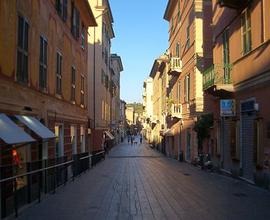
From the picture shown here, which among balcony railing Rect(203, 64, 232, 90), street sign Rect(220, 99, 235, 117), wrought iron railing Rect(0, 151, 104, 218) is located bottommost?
wrought iron railing Rect(0, 151, 104, 218)

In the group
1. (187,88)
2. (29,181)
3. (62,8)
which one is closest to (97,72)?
(187,88)

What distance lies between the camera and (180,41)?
1538 inches

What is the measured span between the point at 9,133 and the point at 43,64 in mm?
7303

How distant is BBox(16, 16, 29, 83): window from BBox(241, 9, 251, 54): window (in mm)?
7530

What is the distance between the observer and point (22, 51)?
15.1m

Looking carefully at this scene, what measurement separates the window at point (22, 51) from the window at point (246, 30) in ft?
24.7

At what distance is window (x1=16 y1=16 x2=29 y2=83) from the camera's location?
14.7m

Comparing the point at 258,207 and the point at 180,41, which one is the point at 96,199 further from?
the point at 180,41

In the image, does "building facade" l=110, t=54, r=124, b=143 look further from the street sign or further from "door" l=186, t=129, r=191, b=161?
the street sign

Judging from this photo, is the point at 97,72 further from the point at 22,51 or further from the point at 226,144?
the point at 22,51

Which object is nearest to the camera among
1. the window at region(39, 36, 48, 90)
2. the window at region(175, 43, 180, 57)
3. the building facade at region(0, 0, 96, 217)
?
the building facade at region(0, 0, 96, 217)

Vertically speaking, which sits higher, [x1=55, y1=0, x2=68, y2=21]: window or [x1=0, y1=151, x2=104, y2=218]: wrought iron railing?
[x1=55, y1=0, x2=68, y2=21]: window

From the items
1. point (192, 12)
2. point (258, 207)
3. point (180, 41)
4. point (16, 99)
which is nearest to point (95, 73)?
point (180, 41)

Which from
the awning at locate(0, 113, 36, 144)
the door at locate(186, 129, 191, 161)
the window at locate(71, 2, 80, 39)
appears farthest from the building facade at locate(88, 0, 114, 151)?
the awning at locate(0, 113, 36, 144)
